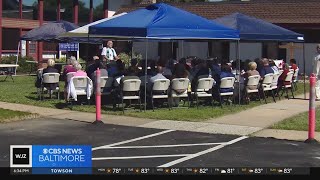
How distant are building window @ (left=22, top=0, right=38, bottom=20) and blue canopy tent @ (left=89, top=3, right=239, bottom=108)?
68.0 feet

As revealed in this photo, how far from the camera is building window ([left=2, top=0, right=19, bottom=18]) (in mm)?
33209

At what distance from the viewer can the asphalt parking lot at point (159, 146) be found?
8.40 metres

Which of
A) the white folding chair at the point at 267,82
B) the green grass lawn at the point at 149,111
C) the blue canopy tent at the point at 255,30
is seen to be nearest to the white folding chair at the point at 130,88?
the green grass lawn at the point at 149,111

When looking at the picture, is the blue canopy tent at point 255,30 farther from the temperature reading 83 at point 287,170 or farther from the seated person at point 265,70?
the temperature reading 83 at point 287,170

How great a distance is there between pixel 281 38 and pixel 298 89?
3985 mm

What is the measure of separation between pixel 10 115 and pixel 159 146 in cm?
478

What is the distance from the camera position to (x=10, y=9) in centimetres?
3331

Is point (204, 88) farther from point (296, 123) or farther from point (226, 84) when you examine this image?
point (296, 123)

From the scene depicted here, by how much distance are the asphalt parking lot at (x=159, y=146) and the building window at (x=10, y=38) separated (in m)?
19.9

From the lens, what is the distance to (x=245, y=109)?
14.7 meters

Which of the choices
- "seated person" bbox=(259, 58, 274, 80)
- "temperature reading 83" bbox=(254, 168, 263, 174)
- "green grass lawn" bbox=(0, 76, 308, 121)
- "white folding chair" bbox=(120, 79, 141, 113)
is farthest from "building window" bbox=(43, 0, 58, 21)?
"temperature reading 83" bbox=(254, 168, 263, 174)

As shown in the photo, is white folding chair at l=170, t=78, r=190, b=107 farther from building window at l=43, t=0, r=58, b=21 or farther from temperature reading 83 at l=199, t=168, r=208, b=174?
building window at l=43, t=0, r=58, b=21

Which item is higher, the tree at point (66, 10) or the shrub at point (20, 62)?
the tree at point (66, 10)
